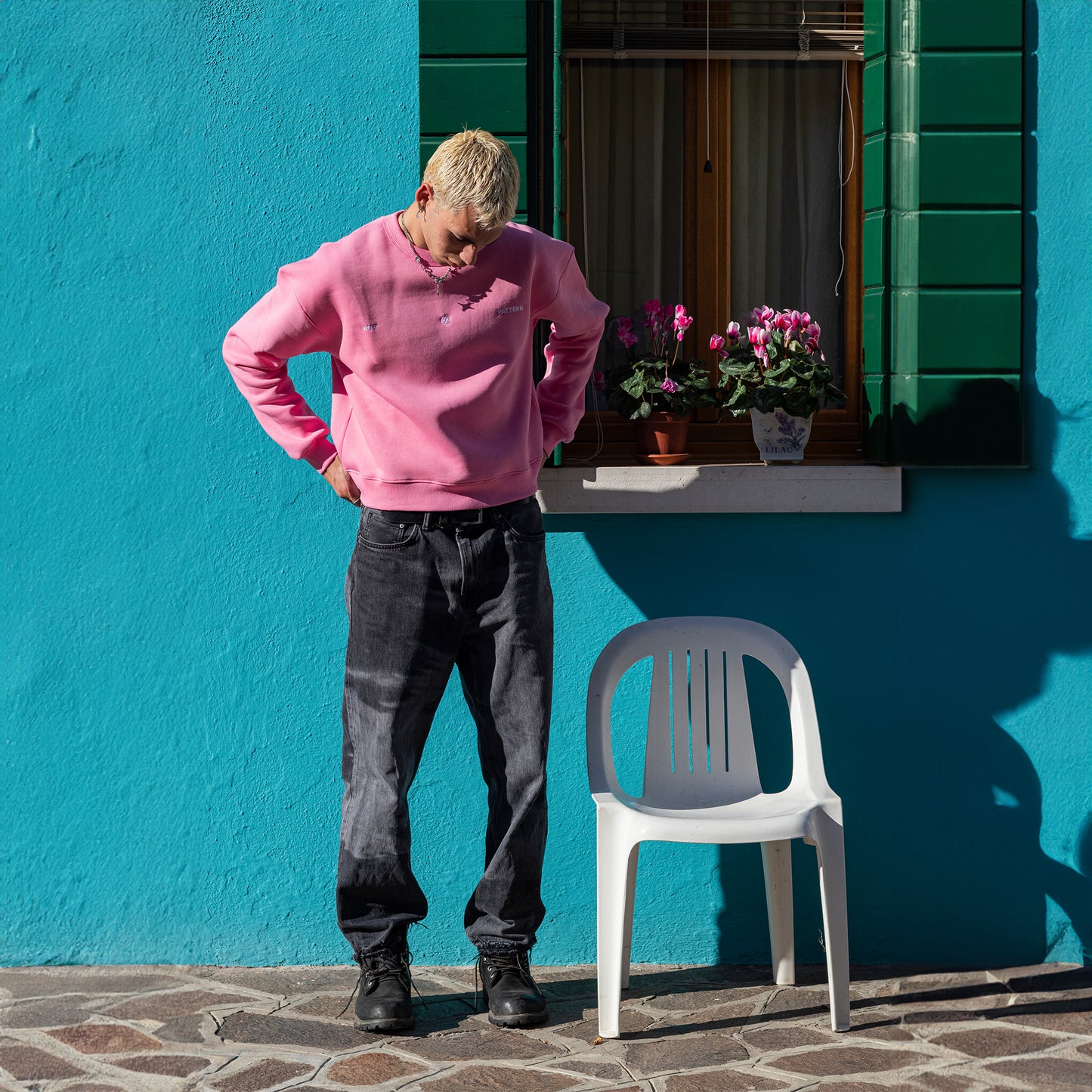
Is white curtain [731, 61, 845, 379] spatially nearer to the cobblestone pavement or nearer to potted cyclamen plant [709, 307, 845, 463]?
potted cyclamen plant [709, 307, 845, 463]

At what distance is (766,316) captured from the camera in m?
3.44

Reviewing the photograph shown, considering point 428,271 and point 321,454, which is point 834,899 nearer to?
point 321,454

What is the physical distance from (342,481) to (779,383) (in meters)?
1.22

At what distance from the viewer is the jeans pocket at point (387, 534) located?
9.45 ft

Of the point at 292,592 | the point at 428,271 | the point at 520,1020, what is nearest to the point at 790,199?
the point at 428,271

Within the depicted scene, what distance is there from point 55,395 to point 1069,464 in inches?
109

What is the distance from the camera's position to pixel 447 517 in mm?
2887

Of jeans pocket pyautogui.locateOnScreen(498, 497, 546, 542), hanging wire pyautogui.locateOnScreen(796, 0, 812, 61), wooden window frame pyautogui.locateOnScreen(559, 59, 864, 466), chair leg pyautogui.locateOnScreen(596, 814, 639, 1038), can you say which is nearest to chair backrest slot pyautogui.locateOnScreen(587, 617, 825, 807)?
chair leg pyautogui.locateOnScreen(596, 814, 639, 1038)

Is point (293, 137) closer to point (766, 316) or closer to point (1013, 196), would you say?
point (766, 316)

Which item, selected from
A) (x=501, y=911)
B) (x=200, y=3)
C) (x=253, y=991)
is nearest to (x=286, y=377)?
(x=200, y=3)

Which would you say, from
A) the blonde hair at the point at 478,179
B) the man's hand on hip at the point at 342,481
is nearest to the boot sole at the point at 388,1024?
the man's hand on hip at the point at 342,481

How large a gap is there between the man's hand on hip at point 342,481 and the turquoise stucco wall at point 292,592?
0.42 meters

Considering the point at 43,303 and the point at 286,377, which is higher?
the point at 43,303

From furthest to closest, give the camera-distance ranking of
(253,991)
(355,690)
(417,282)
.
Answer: (253,991) < (355,690) < (417,282)
